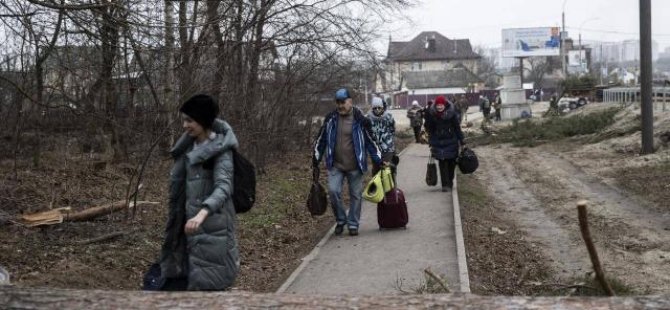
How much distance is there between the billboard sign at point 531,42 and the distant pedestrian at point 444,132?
7469cm

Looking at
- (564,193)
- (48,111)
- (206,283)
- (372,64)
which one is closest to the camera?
(206,283)

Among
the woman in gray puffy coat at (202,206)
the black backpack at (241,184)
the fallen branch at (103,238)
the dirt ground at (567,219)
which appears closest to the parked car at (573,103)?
the dirt ground at (567,219)

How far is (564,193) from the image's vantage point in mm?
14328

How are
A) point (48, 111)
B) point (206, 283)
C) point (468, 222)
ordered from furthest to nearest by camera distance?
point (48, 111) → point (468, 222) → point (206, 283)

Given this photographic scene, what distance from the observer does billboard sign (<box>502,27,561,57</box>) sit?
83938mm

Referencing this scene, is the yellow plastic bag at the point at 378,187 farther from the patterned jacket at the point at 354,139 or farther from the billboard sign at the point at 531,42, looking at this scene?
the billboard sign at the point at 531,42

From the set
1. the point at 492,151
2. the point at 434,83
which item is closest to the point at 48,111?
the point at 492,151

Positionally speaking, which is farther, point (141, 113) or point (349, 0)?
point (349, 0)

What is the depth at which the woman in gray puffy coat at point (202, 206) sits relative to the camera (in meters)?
4.62

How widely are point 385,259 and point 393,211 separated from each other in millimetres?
1726

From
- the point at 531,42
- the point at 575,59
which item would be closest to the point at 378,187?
the point at 531,42

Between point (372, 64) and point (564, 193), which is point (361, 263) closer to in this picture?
point (564, 193)

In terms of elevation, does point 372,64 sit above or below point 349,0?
below

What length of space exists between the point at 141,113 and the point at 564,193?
7.67 meters
